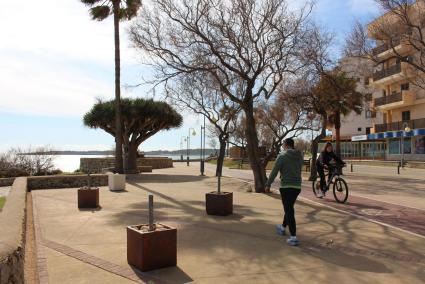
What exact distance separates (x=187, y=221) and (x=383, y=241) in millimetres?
3800

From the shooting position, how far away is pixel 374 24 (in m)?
22.5

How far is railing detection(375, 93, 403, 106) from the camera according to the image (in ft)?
162

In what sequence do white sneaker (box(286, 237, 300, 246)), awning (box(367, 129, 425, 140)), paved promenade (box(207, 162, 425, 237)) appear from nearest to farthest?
white sneaker (box(286, 237, 300, 246)) < paved promenade (box(207, 162, 425, 237)) < awning (box(367, 129, 425, 140))

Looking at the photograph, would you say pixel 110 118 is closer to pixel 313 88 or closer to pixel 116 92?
pixel 116 92

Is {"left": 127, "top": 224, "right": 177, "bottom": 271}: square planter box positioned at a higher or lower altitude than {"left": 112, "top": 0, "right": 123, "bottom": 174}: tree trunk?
lower

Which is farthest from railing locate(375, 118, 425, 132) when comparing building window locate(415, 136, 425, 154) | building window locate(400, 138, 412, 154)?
building window locate(400, 138, 412, 154)

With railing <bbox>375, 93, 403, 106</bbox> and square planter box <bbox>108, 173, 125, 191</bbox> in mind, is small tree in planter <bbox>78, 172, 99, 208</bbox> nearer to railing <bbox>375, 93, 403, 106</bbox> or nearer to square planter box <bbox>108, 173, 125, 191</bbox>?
square planter box <bbox>108, 173, 125, 191</bbox>

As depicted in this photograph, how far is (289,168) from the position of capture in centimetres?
752

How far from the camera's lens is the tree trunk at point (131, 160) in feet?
94.0

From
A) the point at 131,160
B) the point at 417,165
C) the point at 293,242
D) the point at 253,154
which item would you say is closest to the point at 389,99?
the point at 417,165

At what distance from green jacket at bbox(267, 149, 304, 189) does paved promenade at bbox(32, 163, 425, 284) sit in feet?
3.16

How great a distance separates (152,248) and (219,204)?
4.51m

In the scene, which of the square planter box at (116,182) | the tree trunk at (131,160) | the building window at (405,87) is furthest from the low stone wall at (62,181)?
the building window at (405,87)

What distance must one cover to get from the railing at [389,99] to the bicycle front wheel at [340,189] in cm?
3959
